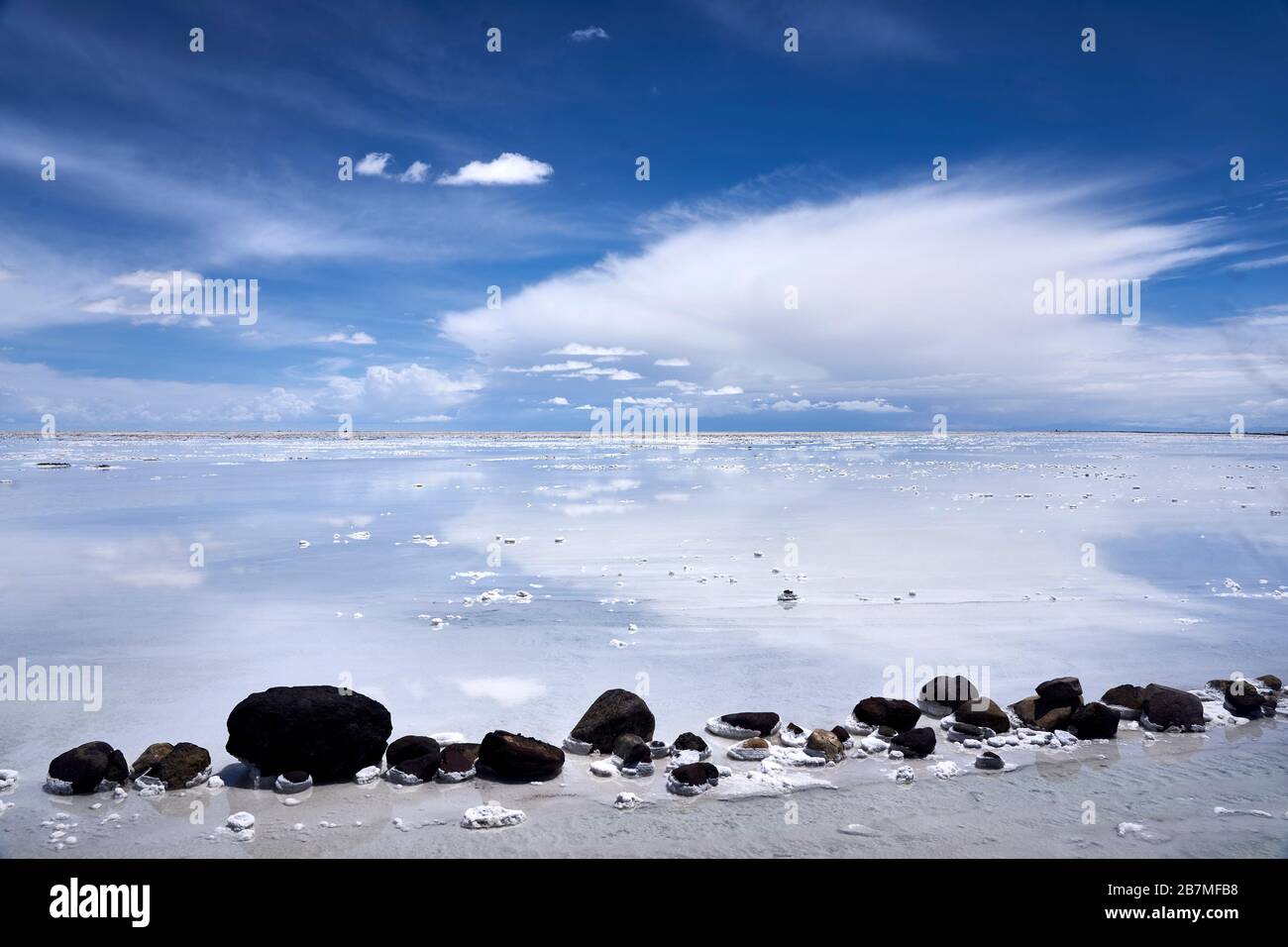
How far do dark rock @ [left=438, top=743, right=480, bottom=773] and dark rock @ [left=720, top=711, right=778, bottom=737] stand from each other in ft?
6.43

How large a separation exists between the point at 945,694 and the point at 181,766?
5769 mm

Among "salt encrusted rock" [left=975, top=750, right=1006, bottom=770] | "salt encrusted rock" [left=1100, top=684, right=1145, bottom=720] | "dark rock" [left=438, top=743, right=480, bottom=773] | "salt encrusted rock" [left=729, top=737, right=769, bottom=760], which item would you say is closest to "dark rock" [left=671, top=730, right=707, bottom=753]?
"salt encrusted rock" [left=729, top=737, right=769, bottom=760]

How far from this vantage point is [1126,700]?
638cm

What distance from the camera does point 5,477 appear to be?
107ft

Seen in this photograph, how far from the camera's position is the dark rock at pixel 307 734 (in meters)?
5.15

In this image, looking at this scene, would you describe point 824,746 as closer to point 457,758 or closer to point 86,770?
point 457,758

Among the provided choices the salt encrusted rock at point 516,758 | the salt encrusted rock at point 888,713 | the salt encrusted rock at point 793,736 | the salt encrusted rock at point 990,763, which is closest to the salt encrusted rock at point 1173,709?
the salt encrusted rock at point 990,763

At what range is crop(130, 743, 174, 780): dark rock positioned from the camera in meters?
5.14

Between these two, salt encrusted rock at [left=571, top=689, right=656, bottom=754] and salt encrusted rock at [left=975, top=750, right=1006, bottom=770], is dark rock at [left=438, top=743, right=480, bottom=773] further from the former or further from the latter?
salt encrusted rock at [left=975, top=750, right=1006, bottom=770]

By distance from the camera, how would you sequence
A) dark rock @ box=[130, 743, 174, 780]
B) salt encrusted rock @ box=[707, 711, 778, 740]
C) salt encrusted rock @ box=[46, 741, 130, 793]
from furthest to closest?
salt encrusted rock @ box=[707, 711, 778, 740]
dark rock @ box=[130, 743, 174, 780]
salt encrusted rock @ box=[46, 741, 130, 793]

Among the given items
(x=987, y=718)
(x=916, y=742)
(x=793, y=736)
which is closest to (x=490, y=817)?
(x=793, y=736)

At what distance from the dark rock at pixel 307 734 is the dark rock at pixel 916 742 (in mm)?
3732

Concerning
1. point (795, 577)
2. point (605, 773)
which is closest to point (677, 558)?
point (795, 577)

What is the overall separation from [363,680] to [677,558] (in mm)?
6688
